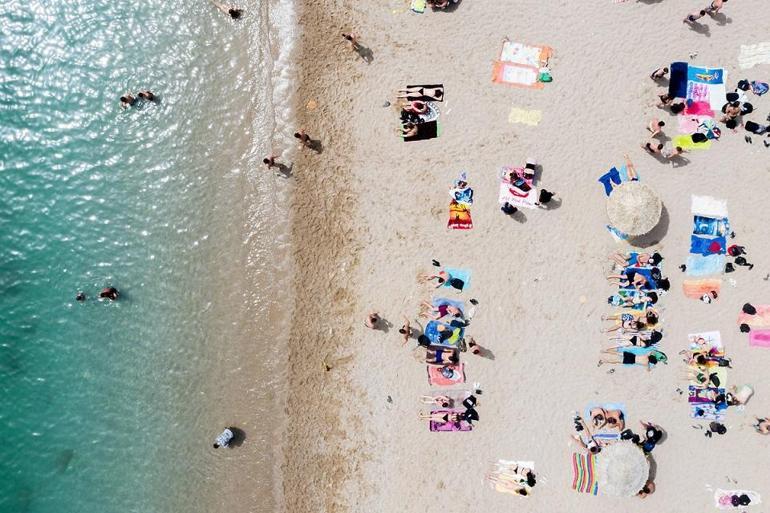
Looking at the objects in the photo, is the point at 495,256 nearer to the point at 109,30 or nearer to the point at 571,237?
the point at 571,237

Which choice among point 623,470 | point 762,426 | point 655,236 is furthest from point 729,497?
point 655,236

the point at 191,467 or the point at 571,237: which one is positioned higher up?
the point at 571,237

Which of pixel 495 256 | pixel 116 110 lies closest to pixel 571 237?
pixel 495 256

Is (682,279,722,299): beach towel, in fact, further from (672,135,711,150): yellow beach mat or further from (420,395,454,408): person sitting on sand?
(420,395,454,408): person sitting on sand

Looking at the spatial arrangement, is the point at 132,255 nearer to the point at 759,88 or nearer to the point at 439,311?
the point at 439,311

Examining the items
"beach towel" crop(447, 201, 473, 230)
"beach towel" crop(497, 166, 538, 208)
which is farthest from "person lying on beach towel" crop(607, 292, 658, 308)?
"beach towel" crop(447, 201, 473, 230)

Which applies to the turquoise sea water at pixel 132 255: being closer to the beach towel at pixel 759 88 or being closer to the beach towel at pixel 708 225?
the beach towel at pixel 708 225
